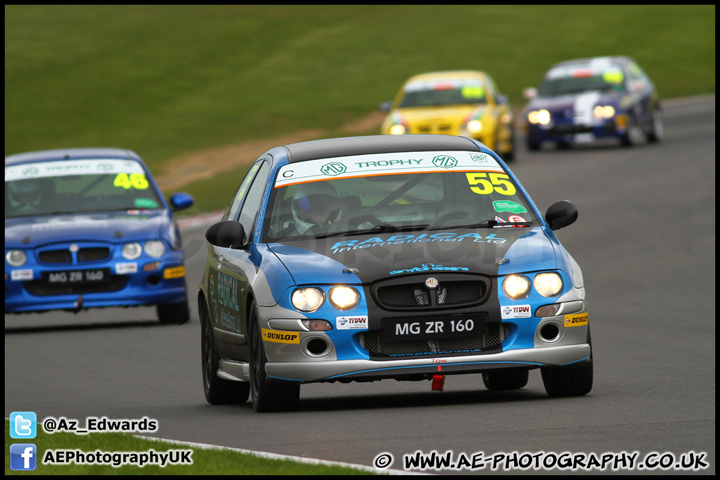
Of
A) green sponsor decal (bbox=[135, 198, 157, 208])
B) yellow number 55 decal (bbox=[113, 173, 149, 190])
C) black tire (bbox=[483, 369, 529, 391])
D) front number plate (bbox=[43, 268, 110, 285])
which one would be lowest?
front number plate (bbox=[43, 268, 110, 285])

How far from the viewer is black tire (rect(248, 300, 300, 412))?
909cm

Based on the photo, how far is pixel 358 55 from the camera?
59.0 metres

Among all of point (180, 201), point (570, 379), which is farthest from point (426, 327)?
point (180, 201)

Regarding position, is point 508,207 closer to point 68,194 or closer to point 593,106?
point 68,194

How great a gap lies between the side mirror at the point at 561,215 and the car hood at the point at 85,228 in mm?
7044

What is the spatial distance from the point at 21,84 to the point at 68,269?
3781 centimetres

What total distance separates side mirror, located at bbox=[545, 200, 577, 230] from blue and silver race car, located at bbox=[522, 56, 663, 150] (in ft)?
67.1

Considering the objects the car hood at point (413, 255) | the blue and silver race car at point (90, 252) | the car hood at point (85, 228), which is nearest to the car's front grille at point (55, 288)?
the blue and silver race car at point (90, 252)

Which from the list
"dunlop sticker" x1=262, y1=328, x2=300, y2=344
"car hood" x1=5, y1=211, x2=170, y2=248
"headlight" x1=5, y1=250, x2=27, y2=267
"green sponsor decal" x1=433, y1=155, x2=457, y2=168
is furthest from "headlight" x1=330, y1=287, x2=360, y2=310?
"headlight" x1=5, y1=250, x2=27, y2=267

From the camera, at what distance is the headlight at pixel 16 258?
15758 mm

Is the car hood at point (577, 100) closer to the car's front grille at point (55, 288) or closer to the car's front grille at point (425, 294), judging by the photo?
the car's front grille at point (55, 288)

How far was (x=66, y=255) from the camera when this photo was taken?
52.0ft

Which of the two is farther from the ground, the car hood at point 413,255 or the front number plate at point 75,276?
the car hood at point 413,255

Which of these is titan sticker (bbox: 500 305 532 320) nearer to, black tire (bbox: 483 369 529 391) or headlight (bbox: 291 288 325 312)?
headlight (bbox: 291 288 325 312)
